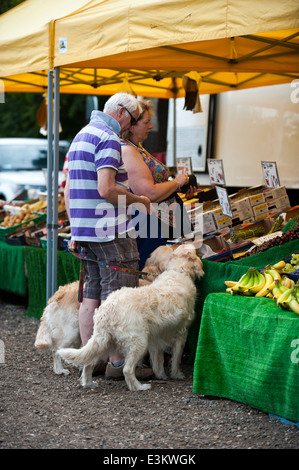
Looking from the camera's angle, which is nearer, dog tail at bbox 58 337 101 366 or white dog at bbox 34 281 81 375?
dog tail at bbox 58 337 101 366

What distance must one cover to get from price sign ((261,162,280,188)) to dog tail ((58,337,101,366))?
2.79 metres

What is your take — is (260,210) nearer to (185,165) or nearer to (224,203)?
(224,203)

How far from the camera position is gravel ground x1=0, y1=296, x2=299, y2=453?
375 centimetres

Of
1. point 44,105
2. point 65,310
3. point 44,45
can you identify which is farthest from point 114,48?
point 44,105

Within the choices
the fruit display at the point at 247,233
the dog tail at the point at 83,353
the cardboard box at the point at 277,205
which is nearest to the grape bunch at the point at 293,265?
the fruit display at the point at 247,233

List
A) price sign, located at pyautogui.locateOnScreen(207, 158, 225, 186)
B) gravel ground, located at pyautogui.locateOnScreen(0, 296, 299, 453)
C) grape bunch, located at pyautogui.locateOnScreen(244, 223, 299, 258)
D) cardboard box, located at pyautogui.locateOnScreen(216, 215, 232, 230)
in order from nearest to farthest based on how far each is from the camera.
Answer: gravel ground, located at pyautogui.locateOnScreen(0, 296, 299, 453) < grape bunch, located at pyautogui.locateOnScreen(244, 223, 299, 258) < cardboard box, located at pyautogui.locateOnScreen(216, 215, 232, 230) < price sign, located at pyautogui.locateOnScreen(207, 158, 225, 186)

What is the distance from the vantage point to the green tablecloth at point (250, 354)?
381 centimetres

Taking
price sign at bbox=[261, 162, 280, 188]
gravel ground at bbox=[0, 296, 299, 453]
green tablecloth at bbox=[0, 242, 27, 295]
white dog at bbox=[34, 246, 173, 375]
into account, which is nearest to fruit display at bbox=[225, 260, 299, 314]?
gravel ground at bbox=[0, 296, 299, 453]

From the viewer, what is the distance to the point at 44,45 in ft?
18.6

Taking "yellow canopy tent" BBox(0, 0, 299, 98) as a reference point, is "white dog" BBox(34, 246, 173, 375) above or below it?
below

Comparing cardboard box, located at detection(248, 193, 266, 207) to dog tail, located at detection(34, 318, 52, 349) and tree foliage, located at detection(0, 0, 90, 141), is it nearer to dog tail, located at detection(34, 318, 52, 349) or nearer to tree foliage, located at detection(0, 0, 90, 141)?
dog tail, located at detection(34, 318, 52, 349)

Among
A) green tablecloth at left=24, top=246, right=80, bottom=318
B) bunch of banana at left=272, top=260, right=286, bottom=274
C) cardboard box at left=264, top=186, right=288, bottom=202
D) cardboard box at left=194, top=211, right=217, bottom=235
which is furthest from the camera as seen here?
green tablecloth at left=24, top=246, right=80, bottom=318

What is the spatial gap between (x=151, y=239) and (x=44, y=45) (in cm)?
195
